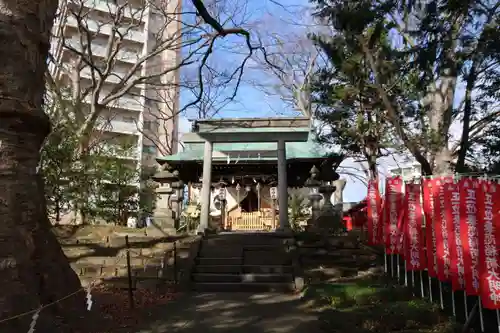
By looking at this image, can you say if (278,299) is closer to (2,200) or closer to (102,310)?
(102,310)

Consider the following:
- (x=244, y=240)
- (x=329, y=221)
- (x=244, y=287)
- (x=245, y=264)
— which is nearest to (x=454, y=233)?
(x=244, y=287)

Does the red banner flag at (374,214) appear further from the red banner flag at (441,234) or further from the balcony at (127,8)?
the balcony at (127,8)

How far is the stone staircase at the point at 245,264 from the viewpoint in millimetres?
9016

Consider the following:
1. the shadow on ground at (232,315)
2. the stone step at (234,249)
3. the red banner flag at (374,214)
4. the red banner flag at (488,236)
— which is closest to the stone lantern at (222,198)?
the stone step at (234,249)

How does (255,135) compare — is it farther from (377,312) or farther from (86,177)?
(377,312)

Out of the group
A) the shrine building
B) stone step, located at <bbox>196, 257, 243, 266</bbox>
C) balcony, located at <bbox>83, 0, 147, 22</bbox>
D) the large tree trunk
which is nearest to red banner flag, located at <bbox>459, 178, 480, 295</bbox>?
the large tree trunk

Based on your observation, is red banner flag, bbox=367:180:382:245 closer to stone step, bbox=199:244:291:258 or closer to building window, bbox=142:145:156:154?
stone step, bbox=199:244:291:258

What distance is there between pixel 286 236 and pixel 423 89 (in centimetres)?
509

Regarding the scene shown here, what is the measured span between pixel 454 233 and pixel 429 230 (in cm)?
102

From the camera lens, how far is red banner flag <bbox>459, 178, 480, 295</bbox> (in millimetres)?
5715

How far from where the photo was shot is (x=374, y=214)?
33.4ft

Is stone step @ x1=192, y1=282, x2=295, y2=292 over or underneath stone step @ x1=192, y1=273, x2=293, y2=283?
underneath

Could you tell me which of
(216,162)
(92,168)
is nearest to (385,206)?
(216,162)

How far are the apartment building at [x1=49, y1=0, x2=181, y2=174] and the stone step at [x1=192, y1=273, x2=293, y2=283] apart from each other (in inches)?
192
